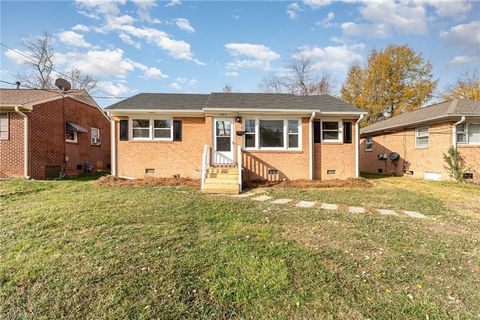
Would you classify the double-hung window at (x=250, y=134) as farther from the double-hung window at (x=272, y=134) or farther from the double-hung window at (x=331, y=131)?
the double-hung window at (x=331, y=131)

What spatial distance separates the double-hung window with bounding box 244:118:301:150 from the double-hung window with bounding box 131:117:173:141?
3563 mm

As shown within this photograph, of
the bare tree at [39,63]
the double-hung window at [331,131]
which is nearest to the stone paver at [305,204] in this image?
the double-hung window at [331,131]

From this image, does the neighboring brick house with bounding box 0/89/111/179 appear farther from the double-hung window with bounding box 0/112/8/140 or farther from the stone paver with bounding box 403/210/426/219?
the stone paver with bounding box 403/210/426/219

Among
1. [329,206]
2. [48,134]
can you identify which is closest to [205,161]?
[329,206]

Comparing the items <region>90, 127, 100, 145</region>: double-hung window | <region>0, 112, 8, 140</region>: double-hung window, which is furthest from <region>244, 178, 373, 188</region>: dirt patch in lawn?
<region>90, 127, 100, 145</region>: double-hung window

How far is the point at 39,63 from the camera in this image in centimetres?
2528

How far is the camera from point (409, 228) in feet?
14.8

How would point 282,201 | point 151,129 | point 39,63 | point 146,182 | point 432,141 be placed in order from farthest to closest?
1. point 39,63
2. point 432,141
3. point 151,129
4. point 146,182
5. point 282,201

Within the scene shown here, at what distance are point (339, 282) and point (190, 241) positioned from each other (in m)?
2.17

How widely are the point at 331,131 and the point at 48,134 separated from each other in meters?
13.7

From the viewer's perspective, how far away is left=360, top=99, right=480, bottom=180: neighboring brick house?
1113cm

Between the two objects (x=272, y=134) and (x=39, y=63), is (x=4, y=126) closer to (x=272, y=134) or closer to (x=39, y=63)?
(x=272, y=134)

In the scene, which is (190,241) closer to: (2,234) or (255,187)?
(2,234)

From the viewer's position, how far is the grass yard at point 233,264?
222cm
